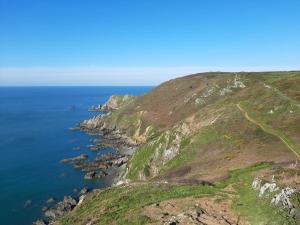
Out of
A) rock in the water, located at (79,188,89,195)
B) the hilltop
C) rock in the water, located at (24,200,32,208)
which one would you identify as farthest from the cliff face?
rock in the water, located at (24,200,32,208)

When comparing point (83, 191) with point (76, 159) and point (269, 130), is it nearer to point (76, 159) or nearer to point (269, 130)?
point (76, 159)

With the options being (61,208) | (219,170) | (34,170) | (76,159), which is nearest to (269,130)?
(219,170)

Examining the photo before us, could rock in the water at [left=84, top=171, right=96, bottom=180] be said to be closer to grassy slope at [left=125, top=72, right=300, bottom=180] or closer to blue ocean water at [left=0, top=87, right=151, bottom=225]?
blue ocean water at [left=0, top=87, right=151, bottom=225]

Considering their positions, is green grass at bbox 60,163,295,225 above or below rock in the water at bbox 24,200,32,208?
above

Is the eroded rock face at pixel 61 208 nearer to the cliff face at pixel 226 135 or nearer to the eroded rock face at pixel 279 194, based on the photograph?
the cliff face at pixel 226 135

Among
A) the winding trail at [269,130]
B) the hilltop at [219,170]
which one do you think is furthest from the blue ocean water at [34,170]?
the winding trail at [269,130]

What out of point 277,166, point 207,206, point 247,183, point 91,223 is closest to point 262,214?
point 207,206
